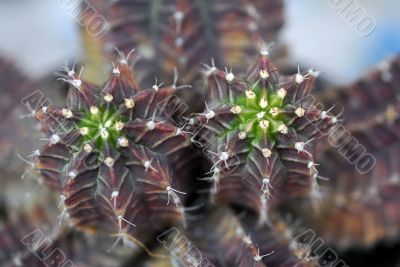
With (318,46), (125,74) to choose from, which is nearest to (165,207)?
(125,74)

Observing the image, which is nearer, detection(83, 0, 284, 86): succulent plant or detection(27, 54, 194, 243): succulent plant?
detection(27, 54, 194, 243): succulent plant

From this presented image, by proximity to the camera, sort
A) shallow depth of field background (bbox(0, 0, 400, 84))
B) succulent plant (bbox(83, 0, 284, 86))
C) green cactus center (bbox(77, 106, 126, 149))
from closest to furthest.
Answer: green cactus center (bbox(77, 106, 126, 149)) → succulent plant (bbox(83, 0, 284, 86)) → shallow depth of field background (bbox(0, 0, 400, 84))

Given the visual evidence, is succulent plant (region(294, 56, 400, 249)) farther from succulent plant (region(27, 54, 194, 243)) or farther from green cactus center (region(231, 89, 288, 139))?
succulent plant (region(27, 54, 194, 243))

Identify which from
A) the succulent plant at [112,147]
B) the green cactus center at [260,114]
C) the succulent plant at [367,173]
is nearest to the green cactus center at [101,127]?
the succulent plant at [112,147]

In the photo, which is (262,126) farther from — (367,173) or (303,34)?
(303,34)

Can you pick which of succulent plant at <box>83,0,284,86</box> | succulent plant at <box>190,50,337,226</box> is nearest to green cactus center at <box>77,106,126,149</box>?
succulent plant at <box>190,50,337,226</box>
